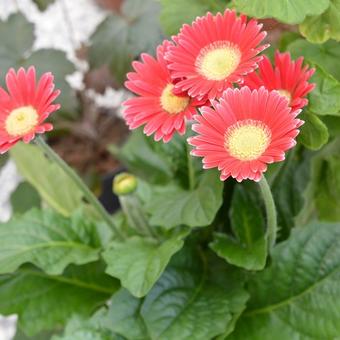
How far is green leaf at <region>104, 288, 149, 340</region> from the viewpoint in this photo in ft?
2.05

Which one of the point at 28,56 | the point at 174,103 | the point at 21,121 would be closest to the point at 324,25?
the point at 174,103

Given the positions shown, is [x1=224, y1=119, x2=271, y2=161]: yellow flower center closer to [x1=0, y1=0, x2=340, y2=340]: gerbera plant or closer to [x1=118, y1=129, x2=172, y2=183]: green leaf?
[x1=0, y1=0, x2=340, y2=340]: gerbera plant

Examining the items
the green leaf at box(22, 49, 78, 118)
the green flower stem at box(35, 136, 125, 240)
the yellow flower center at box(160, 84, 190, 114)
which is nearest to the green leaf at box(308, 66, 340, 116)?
the yellow flower center at box(160, 84, 190, 114)

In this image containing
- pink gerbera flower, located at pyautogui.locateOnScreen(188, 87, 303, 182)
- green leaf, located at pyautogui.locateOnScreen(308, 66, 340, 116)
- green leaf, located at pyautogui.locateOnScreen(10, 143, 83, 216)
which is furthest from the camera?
green leaf, located at pyautogui.locateOnScreen(10, 143, 83, 216)

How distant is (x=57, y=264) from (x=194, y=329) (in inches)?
6.1

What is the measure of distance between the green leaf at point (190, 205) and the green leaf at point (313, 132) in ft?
0.30

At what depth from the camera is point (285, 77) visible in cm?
53

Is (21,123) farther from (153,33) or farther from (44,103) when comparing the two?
(153,33)

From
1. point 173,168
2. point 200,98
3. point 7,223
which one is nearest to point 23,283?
point 7,223

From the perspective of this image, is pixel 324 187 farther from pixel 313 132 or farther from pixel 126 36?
pixel 126 36

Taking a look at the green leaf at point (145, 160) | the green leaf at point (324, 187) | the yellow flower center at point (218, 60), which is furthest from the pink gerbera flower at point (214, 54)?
the green leaf at point (145, 160)

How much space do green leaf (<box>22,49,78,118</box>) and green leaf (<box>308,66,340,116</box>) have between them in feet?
1.48

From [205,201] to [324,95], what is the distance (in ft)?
0.46

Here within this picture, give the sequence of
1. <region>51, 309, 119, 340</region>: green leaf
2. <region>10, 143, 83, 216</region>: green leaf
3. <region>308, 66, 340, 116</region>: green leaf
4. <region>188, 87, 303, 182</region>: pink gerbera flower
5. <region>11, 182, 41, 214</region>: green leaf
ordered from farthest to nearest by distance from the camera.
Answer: <region>11, 182, 41, 214</region>: green leaf → <region>10, 143, 83, 216</region>: green leaf → <region>51, 309, 119, 340</region>: green leaf → <region>308, 66, 340, 116</region>: green leaf → <region>188, 87, 303, 182</region>: pink gerbera flower
